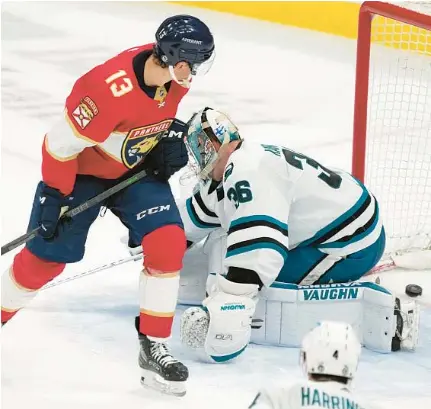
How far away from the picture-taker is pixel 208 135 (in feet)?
10.2

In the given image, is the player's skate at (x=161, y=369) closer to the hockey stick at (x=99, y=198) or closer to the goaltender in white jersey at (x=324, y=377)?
the hockey stick at (x=99, y=198)

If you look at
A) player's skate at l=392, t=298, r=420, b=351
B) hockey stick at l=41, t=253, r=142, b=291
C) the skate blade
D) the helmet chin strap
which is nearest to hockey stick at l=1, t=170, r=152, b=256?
the helmet chin strap

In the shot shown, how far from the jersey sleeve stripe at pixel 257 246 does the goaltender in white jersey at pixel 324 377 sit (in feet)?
3.66

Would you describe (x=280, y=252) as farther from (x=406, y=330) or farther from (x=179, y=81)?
(x=179, y=81)

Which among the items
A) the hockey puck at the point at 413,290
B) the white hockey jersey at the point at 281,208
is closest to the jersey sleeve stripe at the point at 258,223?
the white hockey jersey at the point at 281,208

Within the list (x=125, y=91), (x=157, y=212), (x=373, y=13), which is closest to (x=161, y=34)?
(x=125, y=91)

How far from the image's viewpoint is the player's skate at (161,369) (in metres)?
2.78

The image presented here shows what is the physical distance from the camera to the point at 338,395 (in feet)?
5.95

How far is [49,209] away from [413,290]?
1.37 metres

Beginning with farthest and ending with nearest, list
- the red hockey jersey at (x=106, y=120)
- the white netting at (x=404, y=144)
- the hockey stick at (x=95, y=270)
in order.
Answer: the white netting at (x=404, y=144) < the hockey stick at (x=95, y=270) < the red hockey jersey at (x=106, y=120)

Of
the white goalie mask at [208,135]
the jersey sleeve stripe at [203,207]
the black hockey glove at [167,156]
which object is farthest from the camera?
the jersey sleeve stripe at [203,207]

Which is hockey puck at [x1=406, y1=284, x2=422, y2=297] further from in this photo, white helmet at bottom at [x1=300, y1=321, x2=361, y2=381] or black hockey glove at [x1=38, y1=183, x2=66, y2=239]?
white helmet at bottom at [x1=300, y1=321, x2=361, y2=381]

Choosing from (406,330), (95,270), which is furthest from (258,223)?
(95,270)

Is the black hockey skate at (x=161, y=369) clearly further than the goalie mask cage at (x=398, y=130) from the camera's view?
No
